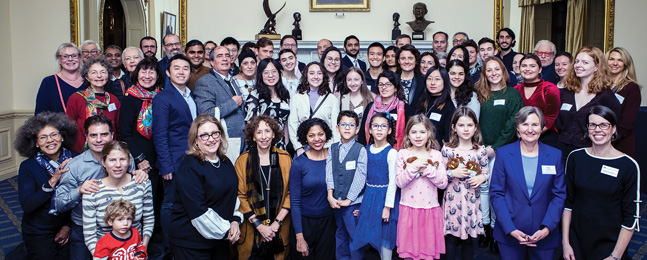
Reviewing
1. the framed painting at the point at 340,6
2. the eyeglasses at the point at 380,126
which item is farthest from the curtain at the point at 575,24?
the eyeglasses at the point at 380,126

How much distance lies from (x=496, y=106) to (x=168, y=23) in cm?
630

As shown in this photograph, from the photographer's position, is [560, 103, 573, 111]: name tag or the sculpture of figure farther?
the sculpture of figure

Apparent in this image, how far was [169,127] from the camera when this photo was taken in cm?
327

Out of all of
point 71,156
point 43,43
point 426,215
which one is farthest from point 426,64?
point 43,43

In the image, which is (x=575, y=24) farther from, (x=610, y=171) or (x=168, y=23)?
(x=168, y=23)

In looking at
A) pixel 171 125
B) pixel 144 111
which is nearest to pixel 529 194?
pixel 171 125

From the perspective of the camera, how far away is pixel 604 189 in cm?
251

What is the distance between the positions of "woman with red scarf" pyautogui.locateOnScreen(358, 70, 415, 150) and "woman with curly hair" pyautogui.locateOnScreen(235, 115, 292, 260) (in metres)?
0.72

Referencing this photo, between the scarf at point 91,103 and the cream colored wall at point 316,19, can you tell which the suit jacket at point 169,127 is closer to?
the scarf at point 91,103

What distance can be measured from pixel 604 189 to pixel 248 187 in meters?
2.01

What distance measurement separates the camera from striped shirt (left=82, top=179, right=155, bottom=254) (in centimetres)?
254

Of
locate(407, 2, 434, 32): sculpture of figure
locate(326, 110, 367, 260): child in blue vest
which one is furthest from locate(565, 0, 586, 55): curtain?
locate(326, 110, 367, 260): child in blue vest

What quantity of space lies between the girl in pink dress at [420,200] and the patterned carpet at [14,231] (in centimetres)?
72

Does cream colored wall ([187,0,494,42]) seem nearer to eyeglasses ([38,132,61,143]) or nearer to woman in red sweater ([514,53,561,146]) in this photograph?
woman in red sweater ([514,53,561,146])
